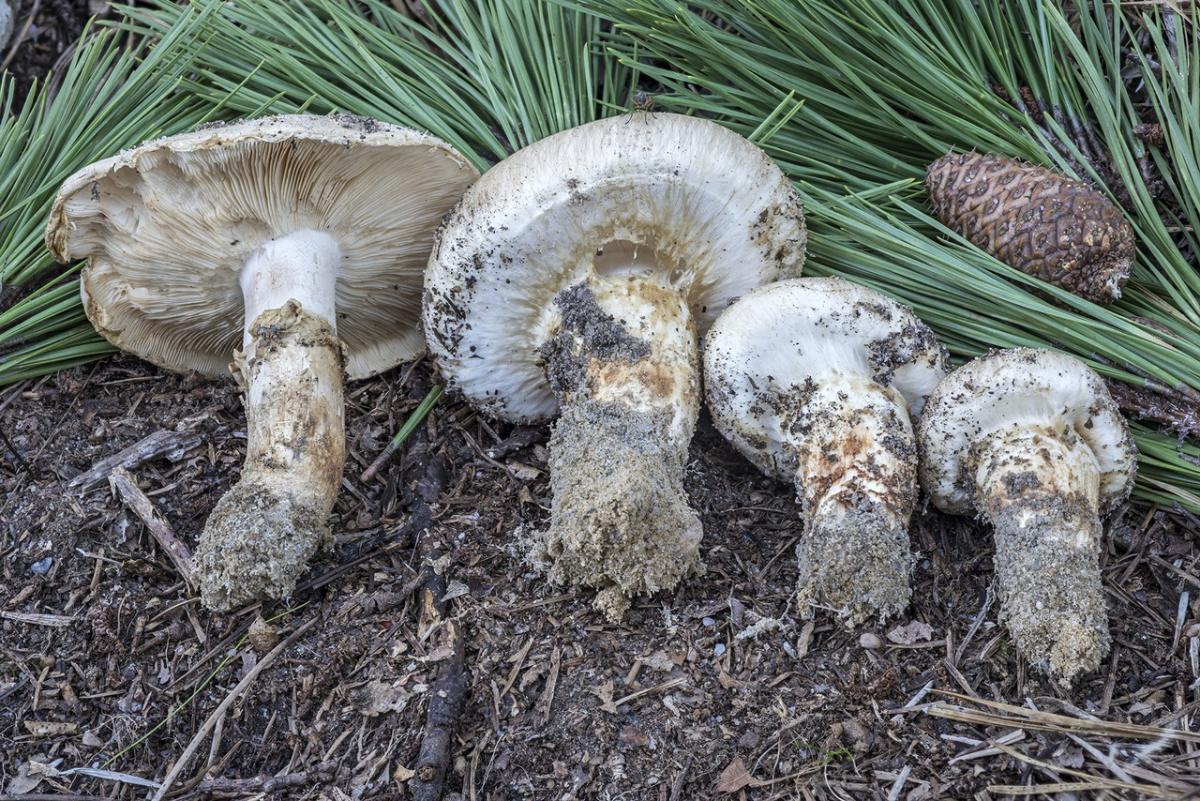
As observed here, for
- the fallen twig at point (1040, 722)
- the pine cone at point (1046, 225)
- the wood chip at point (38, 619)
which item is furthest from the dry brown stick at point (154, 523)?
the pine cone at point (1046, 225)

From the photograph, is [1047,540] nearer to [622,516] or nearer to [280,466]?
[622,516]

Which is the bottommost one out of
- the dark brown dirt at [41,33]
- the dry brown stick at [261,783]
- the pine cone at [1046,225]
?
the dry brown stick at [261,783]

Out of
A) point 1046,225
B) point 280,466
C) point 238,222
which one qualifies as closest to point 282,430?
point 280,466

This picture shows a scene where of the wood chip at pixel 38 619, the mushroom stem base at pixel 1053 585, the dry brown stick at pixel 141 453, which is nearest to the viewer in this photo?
the mushroom stem base at pixel 1053 585

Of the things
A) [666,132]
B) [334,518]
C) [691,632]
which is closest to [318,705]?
[334,518]

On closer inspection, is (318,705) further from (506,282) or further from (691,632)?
(506,282)

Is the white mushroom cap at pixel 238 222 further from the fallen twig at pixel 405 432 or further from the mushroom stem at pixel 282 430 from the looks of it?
the fallen twig at pixel 405 432
